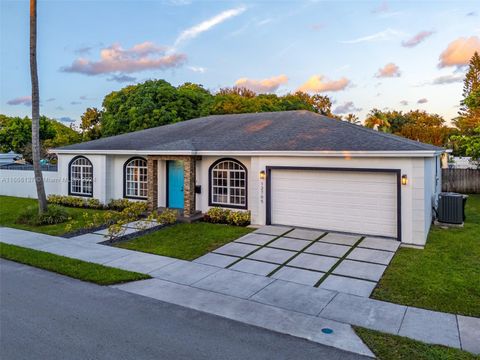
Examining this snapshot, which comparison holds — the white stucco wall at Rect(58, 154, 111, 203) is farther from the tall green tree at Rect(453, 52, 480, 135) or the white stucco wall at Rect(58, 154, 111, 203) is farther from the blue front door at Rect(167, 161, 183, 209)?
the tall green tree at Rect(453, 52, 480, 135)

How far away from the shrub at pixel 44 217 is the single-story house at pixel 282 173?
9.97ft

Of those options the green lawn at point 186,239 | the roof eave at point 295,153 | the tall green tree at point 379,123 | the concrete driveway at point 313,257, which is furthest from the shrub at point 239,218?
the tall green tree at point 379,123

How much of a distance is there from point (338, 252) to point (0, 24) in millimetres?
16252

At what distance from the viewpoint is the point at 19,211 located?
1495 centimetres

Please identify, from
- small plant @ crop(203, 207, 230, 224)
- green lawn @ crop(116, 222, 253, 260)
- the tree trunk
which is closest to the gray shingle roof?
small plant @ crop(203, 207, 230, 224)

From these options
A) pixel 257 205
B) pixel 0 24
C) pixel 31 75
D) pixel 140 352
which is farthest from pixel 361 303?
pixel 0 24

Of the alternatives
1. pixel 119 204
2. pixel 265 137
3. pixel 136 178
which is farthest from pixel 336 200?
pixel 119 204

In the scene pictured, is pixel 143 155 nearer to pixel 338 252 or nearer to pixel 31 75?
pixel 31 75

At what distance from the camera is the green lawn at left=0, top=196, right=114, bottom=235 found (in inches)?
460

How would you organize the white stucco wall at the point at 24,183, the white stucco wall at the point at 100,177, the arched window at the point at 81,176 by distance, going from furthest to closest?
the white stucco wall at the point at 24,183 → the arched window at the point at 81,176 → the white stucco wall at the point at 100,177

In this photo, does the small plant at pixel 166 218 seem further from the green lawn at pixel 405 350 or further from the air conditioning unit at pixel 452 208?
the air conditioning unit at pixel 452 208

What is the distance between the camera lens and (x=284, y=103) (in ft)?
132

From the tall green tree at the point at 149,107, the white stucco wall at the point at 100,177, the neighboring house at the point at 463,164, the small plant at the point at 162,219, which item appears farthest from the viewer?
the tall green tree at the point at 149,107

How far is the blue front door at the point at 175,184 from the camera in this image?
46.8ft
